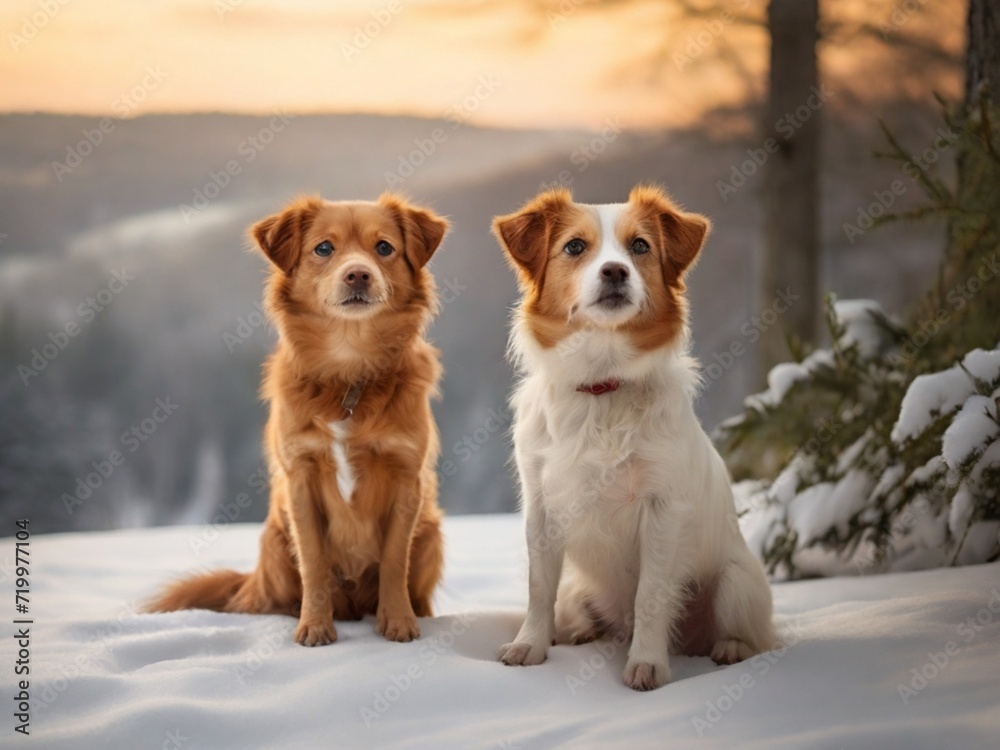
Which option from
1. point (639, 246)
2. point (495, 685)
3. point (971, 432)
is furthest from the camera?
point (971, 432)

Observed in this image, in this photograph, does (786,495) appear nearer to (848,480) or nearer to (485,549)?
(848,480)

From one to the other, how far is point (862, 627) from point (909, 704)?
54 cm

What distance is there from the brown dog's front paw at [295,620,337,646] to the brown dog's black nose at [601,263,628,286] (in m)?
1.20

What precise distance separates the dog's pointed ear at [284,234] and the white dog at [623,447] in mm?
609

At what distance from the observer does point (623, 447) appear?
91.8 inches

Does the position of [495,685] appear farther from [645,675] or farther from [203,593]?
[203,593]

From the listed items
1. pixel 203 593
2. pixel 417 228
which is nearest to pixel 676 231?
pixel 417 228

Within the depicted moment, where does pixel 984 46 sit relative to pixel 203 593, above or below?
above

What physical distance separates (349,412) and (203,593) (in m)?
0.91

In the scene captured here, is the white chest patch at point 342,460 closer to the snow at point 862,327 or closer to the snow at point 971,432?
the snow at point 971,432

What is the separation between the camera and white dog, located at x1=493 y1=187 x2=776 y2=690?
2.33 metres

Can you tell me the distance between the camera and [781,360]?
4984mm

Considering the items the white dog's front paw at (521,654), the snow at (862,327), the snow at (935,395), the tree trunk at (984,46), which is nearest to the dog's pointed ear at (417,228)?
the white dog's front paw at (521,654)

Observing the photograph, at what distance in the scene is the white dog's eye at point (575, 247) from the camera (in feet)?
7.88
